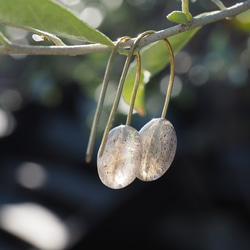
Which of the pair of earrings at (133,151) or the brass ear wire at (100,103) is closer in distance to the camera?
the brass ear wire at (100,103)

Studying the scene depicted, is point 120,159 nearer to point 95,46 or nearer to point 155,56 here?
point 95,46

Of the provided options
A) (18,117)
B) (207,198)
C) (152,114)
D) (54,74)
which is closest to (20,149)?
(18,117)

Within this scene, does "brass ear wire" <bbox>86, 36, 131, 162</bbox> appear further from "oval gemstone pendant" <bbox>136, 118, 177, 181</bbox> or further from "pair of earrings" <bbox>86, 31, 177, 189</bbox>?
"oval gemstone pendant" <bbox>136, 118, 177, 181</bbox>

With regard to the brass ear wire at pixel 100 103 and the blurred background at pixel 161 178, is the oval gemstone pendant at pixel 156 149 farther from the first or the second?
the blurred background at pixel 161 178

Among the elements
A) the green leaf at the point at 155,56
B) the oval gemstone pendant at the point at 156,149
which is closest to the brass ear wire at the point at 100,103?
the oval gemstone pendant at the point at 156,149

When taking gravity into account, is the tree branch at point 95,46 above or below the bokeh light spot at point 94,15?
below

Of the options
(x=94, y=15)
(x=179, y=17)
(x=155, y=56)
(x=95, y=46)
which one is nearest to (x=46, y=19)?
(x=95, y=46)

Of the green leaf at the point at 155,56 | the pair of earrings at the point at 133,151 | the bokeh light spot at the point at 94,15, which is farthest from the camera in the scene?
the bokeh light spot at the point at 94,15
